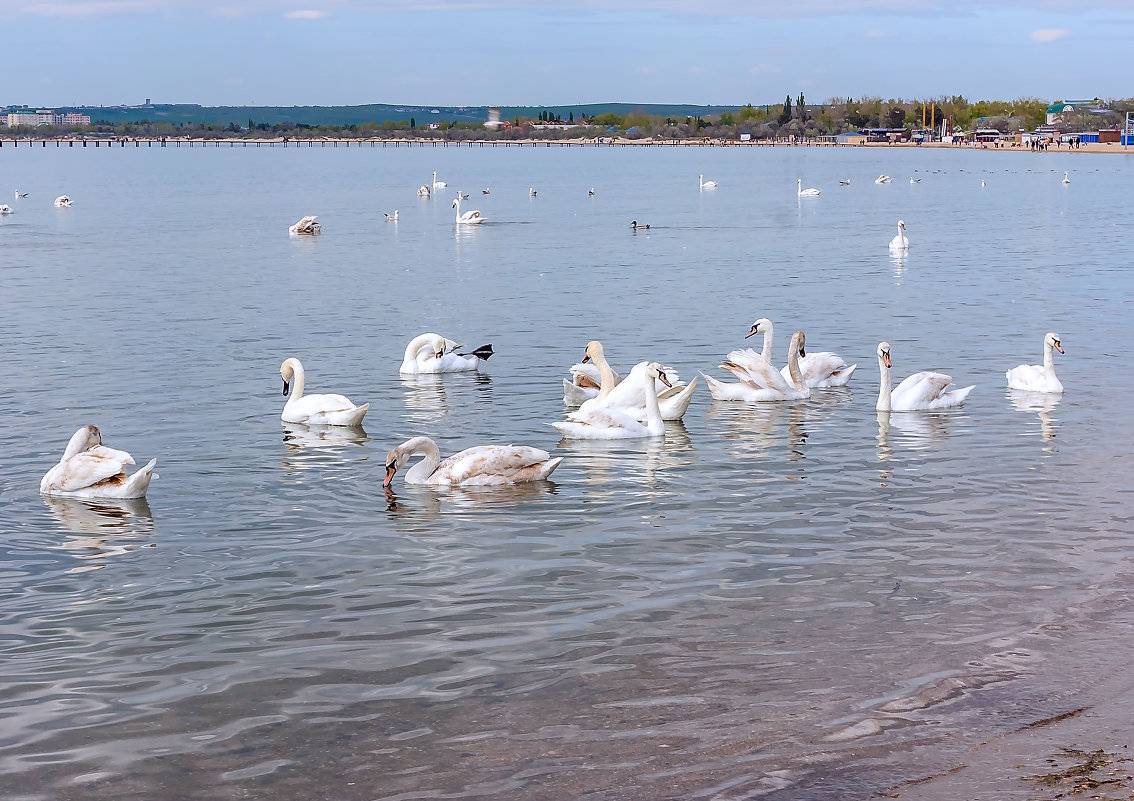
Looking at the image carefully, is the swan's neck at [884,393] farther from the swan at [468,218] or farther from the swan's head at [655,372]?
the swan at [468,218]

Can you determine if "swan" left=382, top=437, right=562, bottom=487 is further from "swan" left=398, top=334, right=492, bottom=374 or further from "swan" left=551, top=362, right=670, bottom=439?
"swan" left=398, top=334, right=492, bottom=374

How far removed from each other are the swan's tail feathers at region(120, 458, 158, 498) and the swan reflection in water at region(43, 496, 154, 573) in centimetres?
10

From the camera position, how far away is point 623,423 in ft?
53.2

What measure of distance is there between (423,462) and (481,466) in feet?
2.01

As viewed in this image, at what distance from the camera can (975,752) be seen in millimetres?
7555

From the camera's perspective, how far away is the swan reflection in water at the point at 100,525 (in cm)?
1188

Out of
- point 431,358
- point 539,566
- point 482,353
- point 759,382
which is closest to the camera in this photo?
point 539,566

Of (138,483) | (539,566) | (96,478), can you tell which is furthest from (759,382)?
(96,478)

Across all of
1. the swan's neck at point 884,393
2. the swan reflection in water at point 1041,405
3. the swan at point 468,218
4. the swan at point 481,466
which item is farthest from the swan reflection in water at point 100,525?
the swan at point 468,218

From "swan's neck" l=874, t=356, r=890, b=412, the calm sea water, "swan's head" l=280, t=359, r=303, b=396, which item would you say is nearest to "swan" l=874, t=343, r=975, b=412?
"swan's neck" l=874, t=356, r=890, b=412

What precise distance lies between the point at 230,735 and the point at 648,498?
20.4ft

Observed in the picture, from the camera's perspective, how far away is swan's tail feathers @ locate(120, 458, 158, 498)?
13.2 m

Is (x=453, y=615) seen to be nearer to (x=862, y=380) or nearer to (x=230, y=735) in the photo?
(x=230, y=735)

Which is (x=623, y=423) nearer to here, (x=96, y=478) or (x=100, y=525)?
(x=96, y=478)
